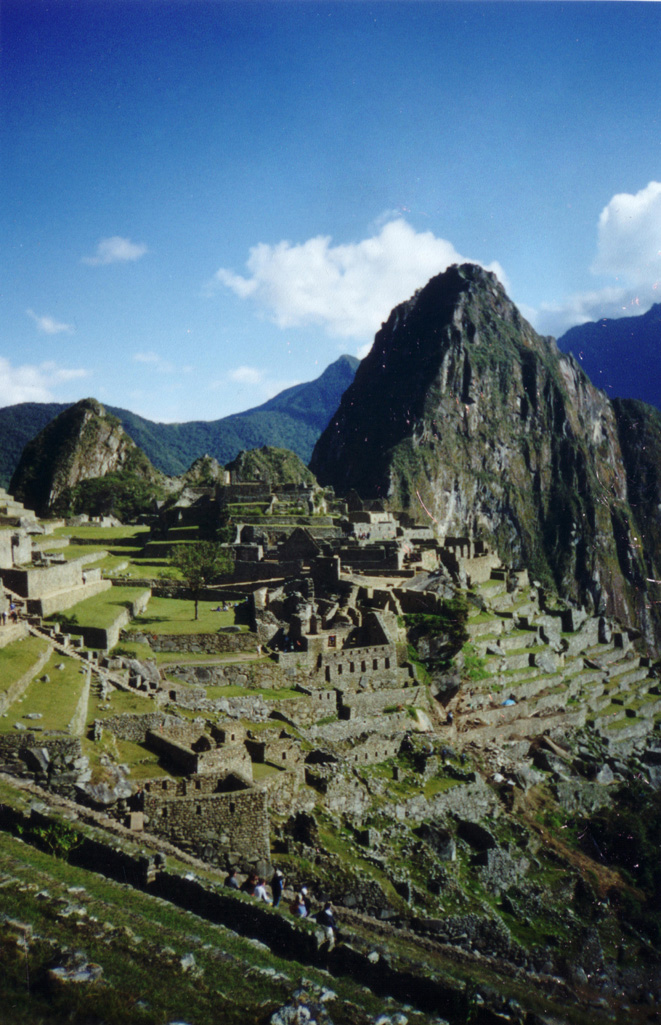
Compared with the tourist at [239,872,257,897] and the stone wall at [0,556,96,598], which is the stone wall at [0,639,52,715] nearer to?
the stone wall at [0,556,96,598]

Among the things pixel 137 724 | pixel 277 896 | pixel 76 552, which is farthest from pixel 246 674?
pixel 76 552

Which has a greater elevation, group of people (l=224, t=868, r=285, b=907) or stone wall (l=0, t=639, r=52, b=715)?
stone wall (l=0, t=639, r=52, b=715)

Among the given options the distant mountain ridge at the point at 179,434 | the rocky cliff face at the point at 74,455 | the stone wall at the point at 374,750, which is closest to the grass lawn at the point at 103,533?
the stone wall at the point at 374,750

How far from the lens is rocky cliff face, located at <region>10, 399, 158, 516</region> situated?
98562 mm

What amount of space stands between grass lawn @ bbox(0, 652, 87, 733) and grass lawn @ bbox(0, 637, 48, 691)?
0.34m

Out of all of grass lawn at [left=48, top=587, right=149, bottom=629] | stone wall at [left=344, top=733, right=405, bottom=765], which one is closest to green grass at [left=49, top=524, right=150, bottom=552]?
grass lawn at [left=48, top=587, right=149, bottom=629]

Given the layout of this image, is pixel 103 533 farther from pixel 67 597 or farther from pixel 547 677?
pixel 547 677

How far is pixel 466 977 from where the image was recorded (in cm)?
937

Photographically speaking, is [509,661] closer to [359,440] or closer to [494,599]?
[494,599]

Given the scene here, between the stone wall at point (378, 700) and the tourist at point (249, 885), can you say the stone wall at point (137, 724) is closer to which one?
the tourist at point (249, 885)

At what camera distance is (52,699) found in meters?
14.1

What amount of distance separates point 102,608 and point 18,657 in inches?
305

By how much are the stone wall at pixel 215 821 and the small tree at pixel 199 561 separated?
12.6m

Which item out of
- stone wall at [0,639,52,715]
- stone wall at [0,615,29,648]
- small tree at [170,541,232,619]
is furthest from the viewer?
small tree at [170,541,232,619]
